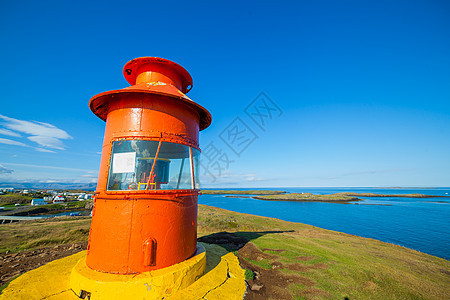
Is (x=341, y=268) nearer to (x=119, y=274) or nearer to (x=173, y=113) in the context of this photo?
(x=119, y=274)

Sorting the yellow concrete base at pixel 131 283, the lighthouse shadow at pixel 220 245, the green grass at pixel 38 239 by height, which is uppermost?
the yellow concrete base at pixel 131 283

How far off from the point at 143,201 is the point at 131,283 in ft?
5.51

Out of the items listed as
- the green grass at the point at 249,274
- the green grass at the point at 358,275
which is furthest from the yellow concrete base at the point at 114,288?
the green grass at the point at 358,275

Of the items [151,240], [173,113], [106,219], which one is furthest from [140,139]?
[151,240]

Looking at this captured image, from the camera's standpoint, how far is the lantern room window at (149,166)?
4.84 meters

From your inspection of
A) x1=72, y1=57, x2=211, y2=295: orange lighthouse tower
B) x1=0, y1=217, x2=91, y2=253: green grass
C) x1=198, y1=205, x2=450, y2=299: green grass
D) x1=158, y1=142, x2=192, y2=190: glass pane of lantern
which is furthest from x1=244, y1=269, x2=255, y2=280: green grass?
x1=0, y1=217, x2=91, y2=253: green grass

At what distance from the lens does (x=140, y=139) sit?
4914mm

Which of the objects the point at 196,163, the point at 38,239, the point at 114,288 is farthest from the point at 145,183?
the point at 38,239

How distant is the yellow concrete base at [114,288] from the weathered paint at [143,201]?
0.59 metres

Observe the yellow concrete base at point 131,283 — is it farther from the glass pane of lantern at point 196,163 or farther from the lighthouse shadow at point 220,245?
the glass pane of lantern at point 196,163

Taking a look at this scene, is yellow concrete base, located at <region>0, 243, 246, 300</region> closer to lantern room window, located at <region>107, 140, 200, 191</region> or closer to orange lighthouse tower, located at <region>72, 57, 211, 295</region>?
orange lighthouse tower, located at <region>72, 57, 211, 295</region>

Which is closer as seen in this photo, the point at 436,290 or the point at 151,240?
the point at 151,240

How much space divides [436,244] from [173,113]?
103 feet

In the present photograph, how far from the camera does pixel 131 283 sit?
13.2ft
